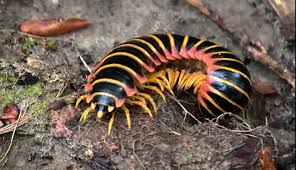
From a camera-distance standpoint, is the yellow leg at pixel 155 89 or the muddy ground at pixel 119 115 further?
the yellow leg at pixel 155 89

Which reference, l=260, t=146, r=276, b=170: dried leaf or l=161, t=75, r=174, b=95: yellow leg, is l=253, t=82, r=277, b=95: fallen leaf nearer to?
l=161, t=75, r=174, b=95: yellow leg

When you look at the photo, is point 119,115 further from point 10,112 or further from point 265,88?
point 265,88

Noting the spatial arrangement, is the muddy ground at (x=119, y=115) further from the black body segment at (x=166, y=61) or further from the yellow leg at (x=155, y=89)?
the black body segment at (x=166, y=61)

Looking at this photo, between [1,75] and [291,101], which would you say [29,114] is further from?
[291,101]

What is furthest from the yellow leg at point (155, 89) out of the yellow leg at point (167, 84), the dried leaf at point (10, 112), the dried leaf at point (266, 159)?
the dried leaf at point (10, 112)

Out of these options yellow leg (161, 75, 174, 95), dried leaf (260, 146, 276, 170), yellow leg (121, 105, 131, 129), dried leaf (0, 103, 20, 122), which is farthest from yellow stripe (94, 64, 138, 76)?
dried leaf (260, 146, 276, 170)

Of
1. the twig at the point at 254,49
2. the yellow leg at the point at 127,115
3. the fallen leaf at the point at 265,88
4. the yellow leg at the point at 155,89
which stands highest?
the twig at the point at 254,49
